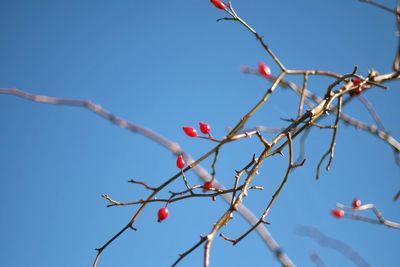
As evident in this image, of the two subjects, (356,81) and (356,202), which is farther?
(356,202)

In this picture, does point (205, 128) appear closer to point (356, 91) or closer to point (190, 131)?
point (190, 131)

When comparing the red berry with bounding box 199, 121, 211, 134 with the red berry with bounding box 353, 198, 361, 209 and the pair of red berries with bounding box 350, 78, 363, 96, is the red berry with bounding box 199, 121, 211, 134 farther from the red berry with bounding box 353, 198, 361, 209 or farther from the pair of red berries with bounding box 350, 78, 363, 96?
the red berry with bounding box 353, 198, 361, 209

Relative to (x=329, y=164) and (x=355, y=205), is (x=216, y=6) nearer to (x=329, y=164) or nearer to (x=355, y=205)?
(x=329, y=164)

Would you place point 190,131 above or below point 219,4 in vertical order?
below

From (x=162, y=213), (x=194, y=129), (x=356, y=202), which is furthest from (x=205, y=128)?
(x=356, y=202)

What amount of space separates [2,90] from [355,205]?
1965 mm

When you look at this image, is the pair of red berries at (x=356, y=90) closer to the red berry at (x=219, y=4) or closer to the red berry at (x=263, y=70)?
the red berry at (x=263, y=70)

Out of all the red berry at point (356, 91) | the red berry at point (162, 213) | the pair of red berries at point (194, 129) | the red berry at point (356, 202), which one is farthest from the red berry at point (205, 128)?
the red berry at point (356, 202)

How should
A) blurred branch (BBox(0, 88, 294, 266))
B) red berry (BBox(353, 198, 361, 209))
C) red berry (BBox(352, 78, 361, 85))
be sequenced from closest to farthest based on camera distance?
blurred branch (BBox(0, 88, 294, 266)) → red berry (BBox(352, 78, 361, 85)) → red berry (BBox(353, 198, 361, 209))

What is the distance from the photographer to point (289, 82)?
209 cm

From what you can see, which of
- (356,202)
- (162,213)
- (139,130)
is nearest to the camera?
(139,130)

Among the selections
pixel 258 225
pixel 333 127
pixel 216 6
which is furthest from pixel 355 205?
pixel 216 6

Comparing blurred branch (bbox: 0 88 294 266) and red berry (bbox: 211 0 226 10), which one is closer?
blurred branch (bbox: 0 88 294 266)

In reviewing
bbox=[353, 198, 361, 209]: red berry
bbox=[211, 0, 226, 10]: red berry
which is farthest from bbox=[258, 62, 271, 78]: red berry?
bbox=[353, 198, 361, 209]: red berry
